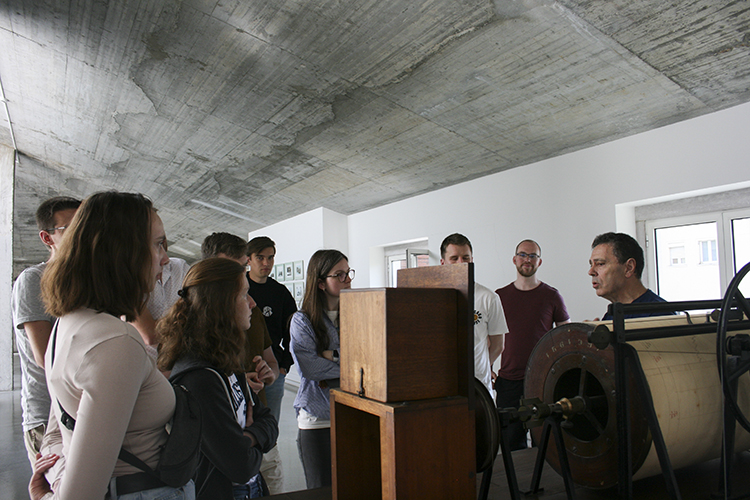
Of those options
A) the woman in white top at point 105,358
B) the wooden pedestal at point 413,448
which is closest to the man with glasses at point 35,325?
the woman in white top at point 105,358

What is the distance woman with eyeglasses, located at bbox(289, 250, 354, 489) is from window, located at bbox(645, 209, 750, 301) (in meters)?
2.55

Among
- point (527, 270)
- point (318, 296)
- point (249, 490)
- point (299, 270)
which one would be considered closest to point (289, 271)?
A: point (299, 270)

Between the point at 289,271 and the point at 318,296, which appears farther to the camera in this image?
the point at 289,271

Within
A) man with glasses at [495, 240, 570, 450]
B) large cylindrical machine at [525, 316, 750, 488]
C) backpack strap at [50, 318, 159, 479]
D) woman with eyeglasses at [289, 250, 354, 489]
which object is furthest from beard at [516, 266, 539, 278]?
backpack strap at [50, 318, 159, 479]

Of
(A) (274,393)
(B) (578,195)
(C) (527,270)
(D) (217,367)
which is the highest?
(B) (578,195)

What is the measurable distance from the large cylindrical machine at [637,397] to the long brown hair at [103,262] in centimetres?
105

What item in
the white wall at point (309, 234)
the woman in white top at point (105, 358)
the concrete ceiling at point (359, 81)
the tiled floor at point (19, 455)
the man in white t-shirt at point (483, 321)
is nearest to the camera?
the woman in white top at point (105, 358)

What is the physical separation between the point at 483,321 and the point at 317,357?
3.71ft

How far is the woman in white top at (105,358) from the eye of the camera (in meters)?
0.95

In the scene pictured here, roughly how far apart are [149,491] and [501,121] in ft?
11.7

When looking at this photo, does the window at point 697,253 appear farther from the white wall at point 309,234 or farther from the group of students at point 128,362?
the white wall at point 309,234

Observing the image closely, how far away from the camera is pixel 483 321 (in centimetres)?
288

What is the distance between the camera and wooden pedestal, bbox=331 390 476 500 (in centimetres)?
96

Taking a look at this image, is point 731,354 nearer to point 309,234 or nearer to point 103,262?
point 103,262
